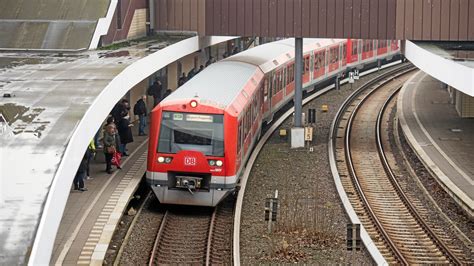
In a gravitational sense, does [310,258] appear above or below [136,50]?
below

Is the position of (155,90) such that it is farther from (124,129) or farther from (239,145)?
(239,145)

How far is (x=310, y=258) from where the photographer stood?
16.1 meters

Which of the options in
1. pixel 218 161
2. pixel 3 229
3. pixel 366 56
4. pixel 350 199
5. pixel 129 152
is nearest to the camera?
pixel 3 229

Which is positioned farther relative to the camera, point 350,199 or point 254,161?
point 254,161

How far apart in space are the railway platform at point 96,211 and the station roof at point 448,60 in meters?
6.78

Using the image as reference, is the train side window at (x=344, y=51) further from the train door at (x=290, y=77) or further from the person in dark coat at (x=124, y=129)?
the person in dark coat at (x=124, y=129)

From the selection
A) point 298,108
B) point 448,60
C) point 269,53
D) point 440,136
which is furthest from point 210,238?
point 269,53

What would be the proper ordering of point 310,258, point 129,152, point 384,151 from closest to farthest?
point 310,258 < point 129,152 < point 384,151

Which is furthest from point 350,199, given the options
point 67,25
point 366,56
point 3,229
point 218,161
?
point 366,56

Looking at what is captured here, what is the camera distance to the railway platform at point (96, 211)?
51.4 feet

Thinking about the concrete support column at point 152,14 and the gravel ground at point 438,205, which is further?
the concrete support column at point 152,14

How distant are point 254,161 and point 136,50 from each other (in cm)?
404

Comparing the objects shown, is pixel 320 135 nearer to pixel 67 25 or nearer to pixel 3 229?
pixel 67 25

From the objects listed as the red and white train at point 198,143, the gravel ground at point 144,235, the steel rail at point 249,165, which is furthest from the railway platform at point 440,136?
the gravel ground at point 144,235
